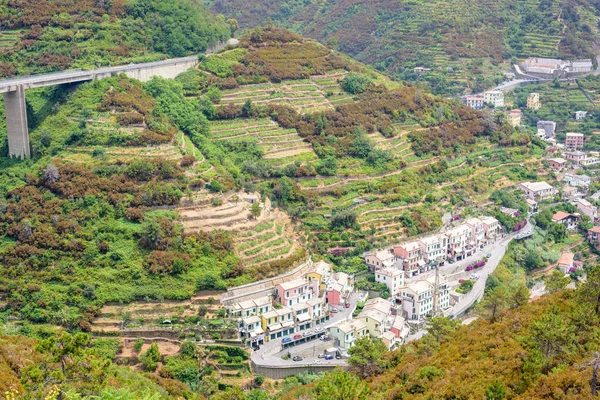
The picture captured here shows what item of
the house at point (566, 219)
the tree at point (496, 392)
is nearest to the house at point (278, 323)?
the tree at point (496, 392)

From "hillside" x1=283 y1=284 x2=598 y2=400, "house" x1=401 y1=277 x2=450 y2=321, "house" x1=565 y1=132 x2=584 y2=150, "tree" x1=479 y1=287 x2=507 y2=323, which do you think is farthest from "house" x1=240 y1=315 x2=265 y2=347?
"house" x1=565 y1=132 x2=584 y2=150

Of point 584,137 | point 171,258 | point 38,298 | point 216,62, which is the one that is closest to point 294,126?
point 216,62

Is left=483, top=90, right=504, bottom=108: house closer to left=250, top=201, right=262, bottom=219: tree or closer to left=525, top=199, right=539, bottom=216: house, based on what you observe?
left=525, top=199, right=539, bottom=216: house

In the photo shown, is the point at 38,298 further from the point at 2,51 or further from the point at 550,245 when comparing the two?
the point at 550,245

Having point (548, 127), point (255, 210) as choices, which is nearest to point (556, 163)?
point (548, 127)

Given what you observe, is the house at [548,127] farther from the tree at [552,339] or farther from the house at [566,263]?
the tree at [552,339]

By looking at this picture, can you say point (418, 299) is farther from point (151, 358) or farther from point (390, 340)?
point (151, 358)
